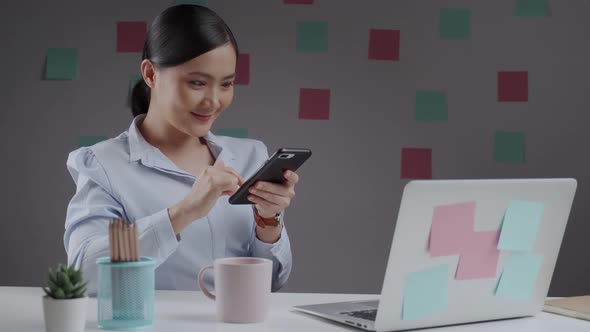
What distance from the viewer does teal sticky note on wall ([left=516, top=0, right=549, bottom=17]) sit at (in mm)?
2717

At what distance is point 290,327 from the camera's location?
3.76 ft

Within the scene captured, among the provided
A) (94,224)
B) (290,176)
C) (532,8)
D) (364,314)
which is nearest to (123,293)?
(364,314)

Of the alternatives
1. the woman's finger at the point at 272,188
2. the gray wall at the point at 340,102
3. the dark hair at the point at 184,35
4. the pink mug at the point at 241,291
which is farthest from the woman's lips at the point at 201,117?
the gray wall at the point at 340,102

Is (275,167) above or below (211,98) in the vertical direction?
below

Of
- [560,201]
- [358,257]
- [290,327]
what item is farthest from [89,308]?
[358,257]

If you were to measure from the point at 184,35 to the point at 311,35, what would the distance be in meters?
1.05

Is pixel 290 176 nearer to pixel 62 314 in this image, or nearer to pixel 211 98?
pixel 211 98

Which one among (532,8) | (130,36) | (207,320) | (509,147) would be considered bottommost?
(207,320)

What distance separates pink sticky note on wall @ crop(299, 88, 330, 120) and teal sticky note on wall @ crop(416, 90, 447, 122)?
0.33m

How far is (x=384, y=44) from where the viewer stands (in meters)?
2.71

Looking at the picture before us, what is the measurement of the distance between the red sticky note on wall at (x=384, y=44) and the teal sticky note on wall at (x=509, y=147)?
0.47m

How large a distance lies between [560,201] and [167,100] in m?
0.94

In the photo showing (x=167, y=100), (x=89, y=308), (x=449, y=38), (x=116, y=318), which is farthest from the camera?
(x=449, y=38)

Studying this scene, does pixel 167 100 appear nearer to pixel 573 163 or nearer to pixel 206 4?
pixel 206 4
